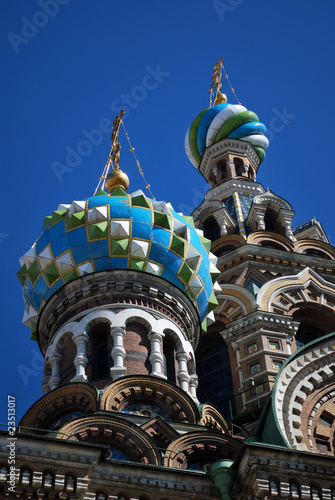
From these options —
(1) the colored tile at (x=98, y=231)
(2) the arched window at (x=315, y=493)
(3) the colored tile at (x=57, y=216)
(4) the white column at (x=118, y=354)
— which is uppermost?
(3) the colored tile at (x=57, y=216)

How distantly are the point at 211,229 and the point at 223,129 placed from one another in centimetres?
459

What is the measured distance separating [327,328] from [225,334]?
2.02m

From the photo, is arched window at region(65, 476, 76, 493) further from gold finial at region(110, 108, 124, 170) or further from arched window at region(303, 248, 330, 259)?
arched window at region(303, 248, 330, 259)

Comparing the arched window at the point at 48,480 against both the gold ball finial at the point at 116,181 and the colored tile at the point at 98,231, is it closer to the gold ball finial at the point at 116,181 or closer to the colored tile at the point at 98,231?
the colored tile at the point at 98,231

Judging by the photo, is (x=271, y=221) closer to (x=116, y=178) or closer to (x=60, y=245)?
(x=116, y=178)

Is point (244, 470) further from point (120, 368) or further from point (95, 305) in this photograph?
point (95, 305)

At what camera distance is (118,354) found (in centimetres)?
1417

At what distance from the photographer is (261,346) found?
16906 mm

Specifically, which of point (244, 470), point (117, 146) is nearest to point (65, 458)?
point (244, 470)

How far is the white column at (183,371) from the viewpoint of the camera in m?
14.5

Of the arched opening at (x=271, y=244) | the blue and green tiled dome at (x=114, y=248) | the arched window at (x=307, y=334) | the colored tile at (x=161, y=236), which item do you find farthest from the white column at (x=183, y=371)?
the arched opening at (x=271, y=244)

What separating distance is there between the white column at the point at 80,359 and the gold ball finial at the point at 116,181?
4004 millimetres

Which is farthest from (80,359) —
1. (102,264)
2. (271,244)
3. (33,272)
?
(271,244)

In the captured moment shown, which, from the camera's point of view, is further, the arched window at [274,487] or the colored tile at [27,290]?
the colored tile at [27,290]
